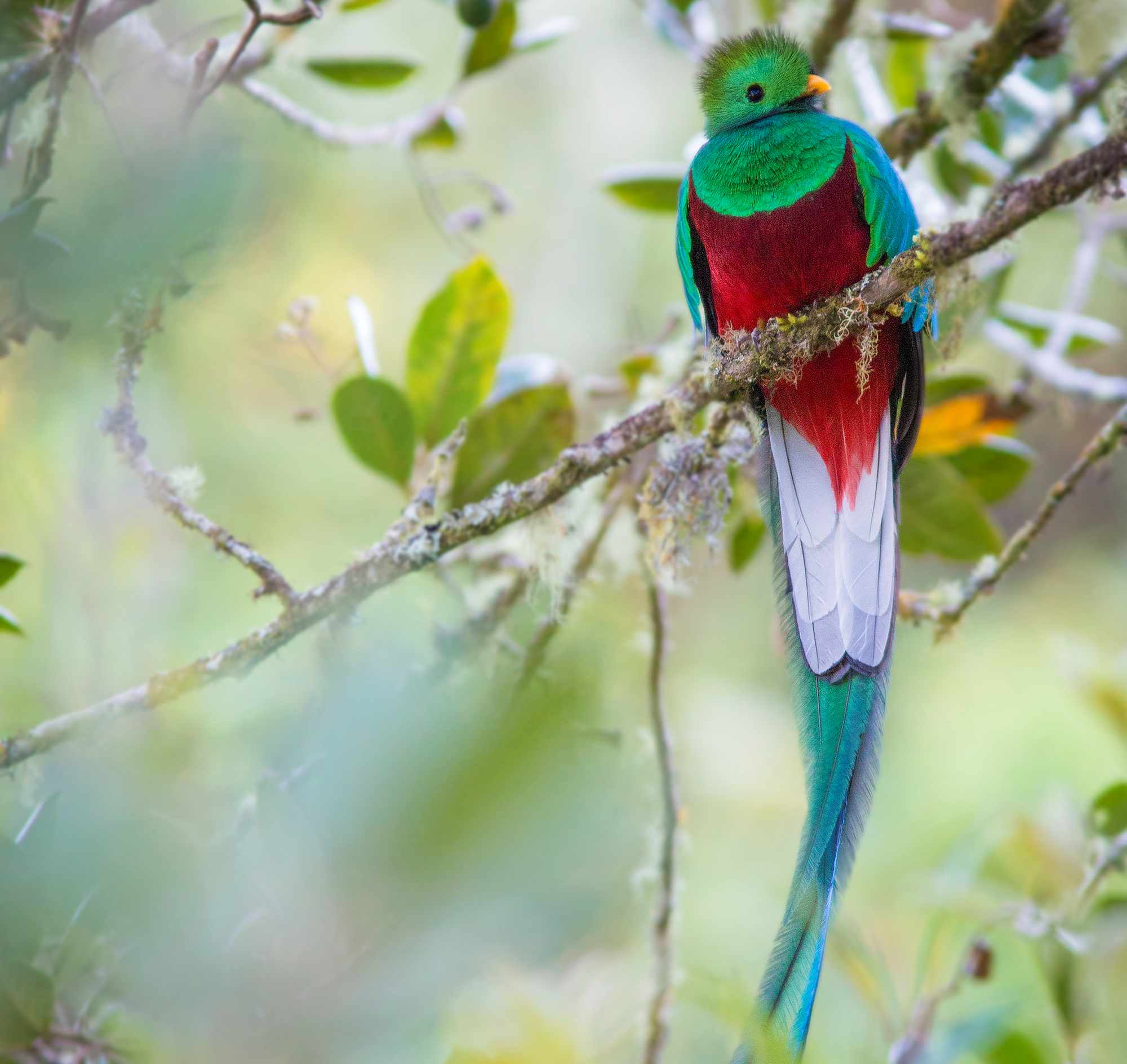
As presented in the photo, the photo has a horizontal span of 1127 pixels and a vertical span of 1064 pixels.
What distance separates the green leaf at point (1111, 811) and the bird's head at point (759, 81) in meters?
1.45

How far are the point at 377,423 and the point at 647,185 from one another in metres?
1.05

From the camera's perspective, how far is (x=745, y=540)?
8.54ft

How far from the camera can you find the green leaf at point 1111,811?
210 cm

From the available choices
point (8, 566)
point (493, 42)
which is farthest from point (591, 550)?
point (493, 42)

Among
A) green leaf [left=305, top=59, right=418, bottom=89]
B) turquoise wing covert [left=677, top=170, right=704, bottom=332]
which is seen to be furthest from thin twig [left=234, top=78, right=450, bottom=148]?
turquoise wing covert [left=677, top=170, right=704, bottom=332]

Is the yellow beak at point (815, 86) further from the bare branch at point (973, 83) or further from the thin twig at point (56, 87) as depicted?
the thin twig at point (56, 87)

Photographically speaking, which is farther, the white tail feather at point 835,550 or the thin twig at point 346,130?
the thin twig at point 346,130

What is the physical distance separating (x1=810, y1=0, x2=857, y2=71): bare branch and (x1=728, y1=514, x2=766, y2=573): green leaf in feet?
3.37

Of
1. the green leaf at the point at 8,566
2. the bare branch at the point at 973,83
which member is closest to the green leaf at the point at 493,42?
the bare branch at the point at 973,83

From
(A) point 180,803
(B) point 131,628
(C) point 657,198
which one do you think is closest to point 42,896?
(A) point 180,803

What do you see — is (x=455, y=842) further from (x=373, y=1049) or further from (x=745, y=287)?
(x=745, y=287)

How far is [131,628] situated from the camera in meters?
2.47

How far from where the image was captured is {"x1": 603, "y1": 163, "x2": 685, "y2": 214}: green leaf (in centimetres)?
274

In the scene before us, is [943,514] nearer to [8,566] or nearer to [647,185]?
[647,185]
